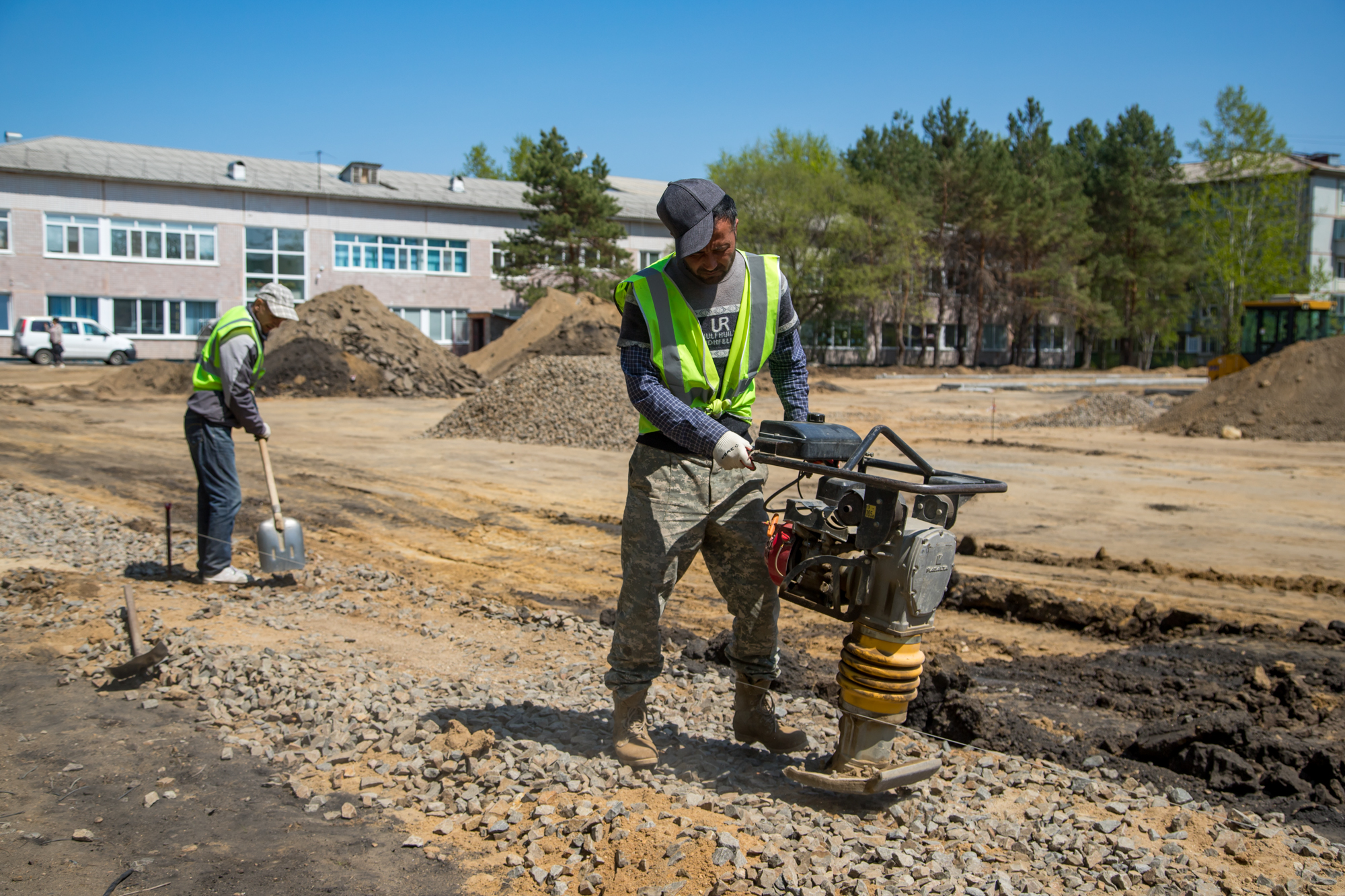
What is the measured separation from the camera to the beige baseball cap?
6445 mm

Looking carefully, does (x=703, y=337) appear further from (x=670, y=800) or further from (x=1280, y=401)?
(x=1280, y=401)

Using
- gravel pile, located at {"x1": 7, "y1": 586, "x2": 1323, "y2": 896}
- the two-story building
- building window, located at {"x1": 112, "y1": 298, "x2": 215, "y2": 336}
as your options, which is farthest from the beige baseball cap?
building window, located at {"x1": 112, "y1": 298, "x2": 215, "y2": 336}

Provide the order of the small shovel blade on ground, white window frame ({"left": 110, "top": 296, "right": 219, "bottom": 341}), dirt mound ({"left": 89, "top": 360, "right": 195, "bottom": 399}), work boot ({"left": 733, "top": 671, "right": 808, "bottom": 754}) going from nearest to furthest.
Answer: work boot ({"left": 733, "top": 671, "right": 808, "bottom": 754}) → the small shovel blade on ground → dirt mound ({"left": 89, "top": 360, "right": 195, "bottom": 399}) → white window frame ({"left": 110, "top": 296, "right": 219, "bottom": 341})

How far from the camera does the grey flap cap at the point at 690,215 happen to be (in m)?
3.28

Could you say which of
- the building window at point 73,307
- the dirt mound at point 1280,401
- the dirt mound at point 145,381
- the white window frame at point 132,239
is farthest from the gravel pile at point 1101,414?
the building window at point 73,307

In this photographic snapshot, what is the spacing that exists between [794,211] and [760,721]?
42.1 meters

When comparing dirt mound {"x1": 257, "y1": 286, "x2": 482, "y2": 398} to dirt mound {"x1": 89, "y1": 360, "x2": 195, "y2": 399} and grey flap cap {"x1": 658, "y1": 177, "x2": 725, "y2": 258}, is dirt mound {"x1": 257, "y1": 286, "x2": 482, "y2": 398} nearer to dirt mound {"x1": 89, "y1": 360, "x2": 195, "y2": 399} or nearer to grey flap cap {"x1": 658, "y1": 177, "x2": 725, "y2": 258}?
dirt mound {"x1": 89, "y1": 360, "x2": 195, "y2": 399}

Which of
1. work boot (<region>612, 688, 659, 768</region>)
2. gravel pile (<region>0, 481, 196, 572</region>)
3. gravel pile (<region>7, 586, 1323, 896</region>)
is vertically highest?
work boot (<region>612, 688, 659, 768</region>)

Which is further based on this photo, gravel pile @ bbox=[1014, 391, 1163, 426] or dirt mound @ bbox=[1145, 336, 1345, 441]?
gravel pile @ bbox=[1014, 391, 1163, 426]

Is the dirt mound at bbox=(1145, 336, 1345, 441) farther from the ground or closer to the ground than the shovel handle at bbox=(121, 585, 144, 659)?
farther from the ground

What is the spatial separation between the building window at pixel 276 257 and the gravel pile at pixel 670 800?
130 ft

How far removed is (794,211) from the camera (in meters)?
43.8

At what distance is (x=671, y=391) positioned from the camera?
11.5 feet

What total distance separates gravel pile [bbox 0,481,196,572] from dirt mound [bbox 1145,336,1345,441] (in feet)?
62.8
